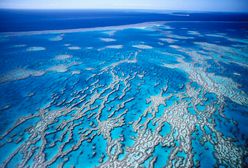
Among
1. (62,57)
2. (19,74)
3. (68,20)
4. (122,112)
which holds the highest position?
(68,20)

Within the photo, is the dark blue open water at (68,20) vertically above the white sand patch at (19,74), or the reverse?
the dark blue open water at (68,20)

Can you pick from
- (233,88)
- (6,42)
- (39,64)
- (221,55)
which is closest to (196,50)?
(221,55)

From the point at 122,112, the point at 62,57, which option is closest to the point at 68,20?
the point at 62,57

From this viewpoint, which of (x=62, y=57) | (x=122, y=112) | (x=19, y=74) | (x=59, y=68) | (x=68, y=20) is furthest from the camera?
(x=68, y=20)

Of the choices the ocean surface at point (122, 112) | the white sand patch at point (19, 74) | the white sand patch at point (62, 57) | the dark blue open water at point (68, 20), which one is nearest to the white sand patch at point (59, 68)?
the ocean surface at point (122, 112)

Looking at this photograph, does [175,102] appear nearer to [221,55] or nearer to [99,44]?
[221,55]

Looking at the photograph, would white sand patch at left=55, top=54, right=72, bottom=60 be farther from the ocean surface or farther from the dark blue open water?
the dark blue open water

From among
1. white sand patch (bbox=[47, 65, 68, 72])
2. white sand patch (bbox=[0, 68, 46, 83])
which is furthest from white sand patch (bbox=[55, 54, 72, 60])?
white sand patch (bbox=[0, 68, 46, 83])

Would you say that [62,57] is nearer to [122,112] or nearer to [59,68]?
[59,68]

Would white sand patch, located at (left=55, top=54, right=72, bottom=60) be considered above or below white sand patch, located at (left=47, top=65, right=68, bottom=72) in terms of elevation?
above

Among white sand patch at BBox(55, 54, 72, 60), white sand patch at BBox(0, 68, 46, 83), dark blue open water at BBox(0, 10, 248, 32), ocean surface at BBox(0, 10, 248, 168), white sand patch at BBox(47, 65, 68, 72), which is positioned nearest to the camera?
ocean surface at BBox(0, 10, 248, 168)

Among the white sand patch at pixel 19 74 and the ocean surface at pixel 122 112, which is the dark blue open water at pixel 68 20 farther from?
the ocean surface at pixel 122 112
